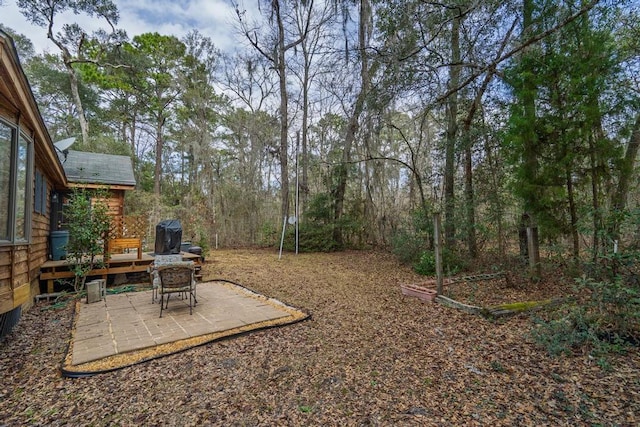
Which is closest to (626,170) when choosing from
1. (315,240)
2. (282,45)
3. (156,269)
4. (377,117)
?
(377,117)

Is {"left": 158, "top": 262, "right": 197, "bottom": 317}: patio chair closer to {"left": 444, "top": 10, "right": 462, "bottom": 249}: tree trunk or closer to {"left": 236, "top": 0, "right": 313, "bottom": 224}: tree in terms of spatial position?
{"left": 444, "top": 10, "right": 462, "bottom": 249}: tree trunk

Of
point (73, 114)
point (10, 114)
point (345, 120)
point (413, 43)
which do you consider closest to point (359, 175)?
point (345, 120)

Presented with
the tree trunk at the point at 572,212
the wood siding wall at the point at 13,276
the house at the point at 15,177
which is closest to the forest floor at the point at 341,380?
the wood siding wall at the point at 13,276

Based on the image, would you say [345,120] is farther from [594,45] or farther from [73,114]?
[73,114]

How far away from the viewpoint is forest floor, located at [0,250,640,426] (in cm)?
202

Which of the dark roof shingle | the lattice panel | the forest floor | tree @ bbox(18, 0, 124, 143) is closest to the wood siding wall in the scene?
the forest floor

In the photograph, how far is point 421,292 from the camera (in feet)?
16.0

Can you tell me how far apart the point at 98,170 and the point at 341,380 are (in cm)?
937

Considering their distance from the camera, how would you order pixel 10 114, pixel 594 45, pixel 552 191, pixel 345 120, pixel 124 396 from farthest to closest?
pixel 345 120 → pixel 552 191 → pixel 594 45 → pixel 10 114 → pixel 124 396

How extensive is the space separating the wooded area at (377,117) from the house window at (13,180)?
219 inches

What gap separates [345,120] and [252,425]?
1248 centimetres

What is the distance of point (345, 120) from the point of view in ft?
42.4

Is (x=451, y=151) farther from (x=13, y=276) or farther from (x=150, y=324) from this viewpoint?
(x=13, y=276)

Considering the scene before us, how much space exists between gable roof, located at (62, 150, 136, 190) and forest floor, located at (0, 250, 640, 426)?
489cm
